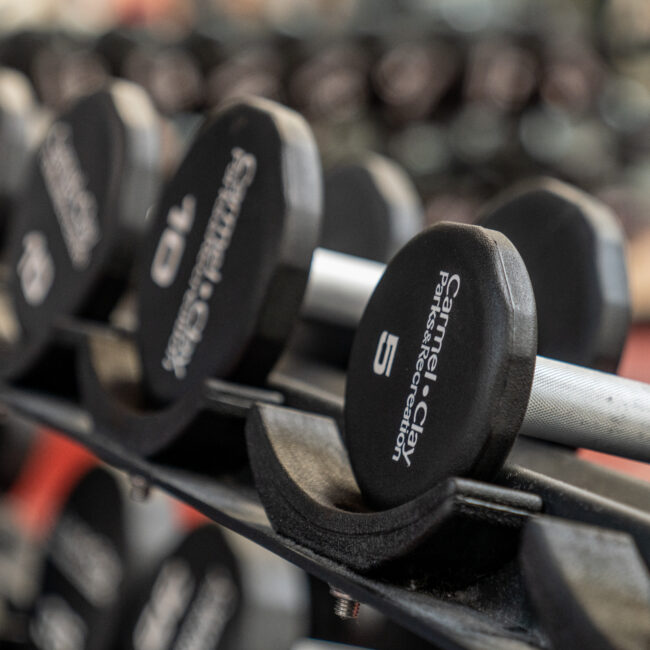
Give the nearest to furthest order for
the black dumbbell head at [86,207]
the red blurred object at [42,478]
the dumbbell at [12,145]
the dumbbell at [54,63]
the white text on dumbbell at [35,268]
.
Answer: the black dumbbell head at [86,207], the white text on dumbbell at [35,268], the dumbbell at [12,145], the red blurred object at [42,478], the dumbbell at [54,63]

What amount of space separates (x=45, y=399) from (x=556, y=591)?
769mm

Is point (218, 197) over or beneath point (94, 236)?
over

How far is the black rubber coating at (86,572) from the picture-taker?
134 cm

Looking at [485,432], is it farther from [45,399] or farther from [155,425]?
[45,399]

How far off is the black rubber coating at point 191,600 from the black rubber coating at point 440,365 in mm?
536

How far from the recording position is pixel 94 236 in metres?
1.06

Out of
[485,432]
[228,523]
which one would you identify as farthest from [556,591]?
[228,523]

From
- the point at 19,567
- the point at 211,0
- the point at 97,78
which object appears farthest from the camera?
the point at 211,0

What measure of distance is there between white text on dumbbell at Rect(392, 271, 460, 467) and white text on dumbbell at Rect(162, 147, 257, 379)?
0.26 metres

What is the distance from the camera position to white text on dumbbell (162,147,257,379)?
82 centimetres

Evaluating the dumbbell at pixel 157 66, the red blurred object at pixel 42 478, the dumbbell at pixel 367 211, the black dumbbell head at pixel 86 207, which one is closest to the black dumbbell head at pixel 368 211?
the dumbbell at pixel 367 211

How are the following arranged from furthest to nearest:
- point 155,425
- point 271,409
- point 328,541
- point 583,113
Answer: point 583,113
point 155,425
point 271,409
point 328,541

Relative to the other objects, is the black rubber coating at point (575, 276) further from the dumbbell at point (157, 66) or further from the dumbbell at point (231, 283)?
the dumbbell at point (157, 66)

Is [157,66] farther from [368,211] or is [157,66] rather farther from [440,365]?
[440,365]
